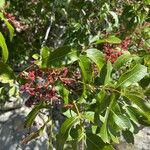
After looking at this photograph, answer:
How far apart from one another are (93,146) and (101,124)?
0.49 feet

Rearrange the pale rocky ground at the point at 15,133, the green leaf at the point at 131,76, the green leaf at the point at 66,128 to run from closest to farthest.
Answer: the green leaf at the point at 131,76
the green leaf at the point at 66,128
the pale rocky ground at the point at 15,133

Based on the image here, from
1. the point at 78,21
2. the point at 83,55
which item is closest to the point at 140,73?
the point at 83,55

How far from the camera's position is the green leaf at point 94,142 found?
2213 millimetres

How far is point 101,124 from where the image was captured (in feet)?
7.13

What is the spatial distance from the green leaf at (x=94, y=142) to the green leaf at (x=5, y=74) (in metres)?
0.66

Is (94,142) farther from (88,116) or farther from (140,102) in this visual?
(140,102)

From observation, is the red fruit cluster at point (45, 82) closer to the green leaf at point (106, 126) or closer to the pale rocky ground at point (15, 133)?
the green leaf at point (106, 126)

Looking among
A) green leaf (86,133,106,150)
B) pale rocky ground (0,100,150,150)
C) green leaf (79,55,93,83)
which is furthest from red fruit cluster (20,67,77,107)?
pale rocky ground (0,100,150,150)

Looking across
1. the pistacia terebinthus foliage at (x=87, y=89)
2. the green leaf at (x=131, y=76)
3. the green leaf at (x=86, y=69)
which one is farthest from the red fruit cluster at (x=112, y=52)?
the green leaf at (x=131, y=76)

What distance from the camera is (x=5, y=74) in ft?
8.53

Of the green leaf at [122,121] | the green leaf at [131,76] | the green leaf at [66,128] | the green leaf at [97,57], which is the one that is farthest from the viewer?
the green leaf at [97,57]

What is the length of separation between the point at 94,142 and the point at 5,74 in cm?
74

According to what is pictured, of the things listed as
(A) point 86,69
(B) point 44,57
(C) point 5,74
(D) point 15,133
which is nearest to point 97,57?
(A) point 86,69

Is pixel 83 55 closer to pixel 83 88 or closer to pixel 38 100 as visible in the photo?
pixel 83 88
